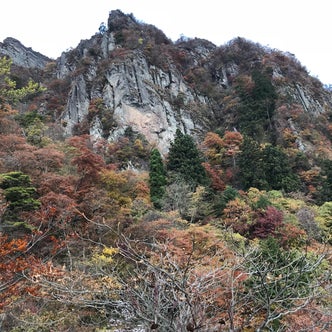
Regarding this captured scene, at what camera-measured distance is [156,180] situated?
24625 mm

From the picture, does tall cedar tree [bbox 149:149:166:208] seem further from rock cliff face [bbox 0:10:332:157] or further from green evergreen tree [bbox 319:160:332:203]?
green evergreen tree [bbox 319:160:332:203]

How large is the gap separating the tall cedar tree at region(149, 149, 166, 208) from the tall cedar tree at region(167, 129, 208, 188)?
4.90ft

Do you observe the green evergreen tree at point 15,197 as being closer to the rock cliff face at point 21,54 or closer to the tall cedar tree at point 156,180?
the tall cedar tree at point 156,180

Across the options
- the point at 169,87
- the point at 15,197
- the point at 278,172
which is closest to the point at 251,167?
the point at 278,172

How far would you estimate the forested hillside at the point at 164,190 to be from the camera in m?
3.27

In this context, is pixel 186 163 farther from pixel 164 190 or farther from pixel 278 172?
pixel 278 172

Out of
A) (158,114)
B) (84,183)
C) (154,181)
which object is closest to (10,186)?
(84,183)

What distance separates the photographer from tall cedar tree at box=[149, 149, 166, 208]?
23.0m

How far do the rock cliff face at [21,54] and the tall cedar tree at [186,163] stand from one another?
137 feet

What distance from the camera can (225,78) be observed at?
49.4 metres

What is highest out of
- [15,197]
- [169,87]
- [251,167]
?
[169,87]

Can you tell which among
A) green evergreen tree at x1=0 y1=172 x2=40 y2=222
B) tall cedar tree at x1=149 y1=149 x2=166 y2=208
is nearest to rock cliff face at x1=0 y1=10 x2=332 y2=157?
tall cedar tree at x1=149 y1=149 x2=166 y2=208

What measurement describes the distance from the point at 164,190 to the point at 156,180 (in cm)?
130

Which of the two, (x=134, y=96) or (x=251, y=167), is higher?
(x=134, y=96)
